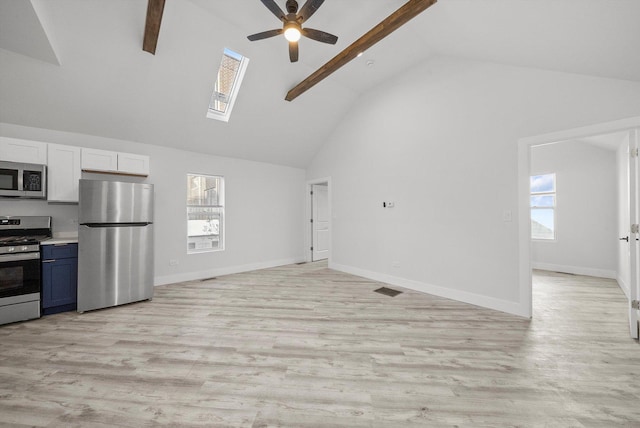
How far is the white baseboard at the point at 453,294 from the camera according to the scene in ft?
9.76

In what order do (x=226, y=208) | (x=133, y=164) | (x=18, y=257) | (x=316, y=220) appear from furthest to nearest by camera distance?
(x=316, y=220)
(x=226, y=208)
(x=133, y=164)
(x=18, y=257)

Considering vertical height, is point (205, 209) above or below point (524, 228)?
above

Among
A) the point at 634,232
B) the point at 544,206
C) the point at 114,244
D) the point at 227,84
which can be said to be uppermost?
the point at 227,84

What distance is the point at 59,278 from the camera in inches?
120

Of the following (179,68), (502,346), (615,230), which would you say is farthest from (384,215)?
(615,230)

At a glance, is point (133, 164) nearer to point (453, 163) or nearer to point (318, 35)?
point (318, 35)

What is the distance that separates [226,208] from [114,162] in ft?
6.51

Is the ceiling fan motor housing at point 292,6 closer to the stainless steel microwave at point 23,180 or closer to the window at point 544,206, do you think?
the stainless steel microwave at point 23,180

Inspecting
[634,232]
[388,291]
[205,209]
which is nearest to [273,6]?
[205,209]

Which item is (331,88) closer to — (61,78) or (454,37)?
(454,37)

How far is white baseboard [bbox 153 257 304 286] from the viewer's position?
4.32 m

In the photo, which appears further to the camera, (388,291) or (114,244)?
(388,291)

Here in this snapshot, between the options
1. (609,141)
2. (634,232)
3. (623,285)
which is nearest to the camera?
(634,232)

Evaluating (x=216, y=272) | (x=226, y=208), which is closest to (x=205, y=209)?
(x=226, y=208)
